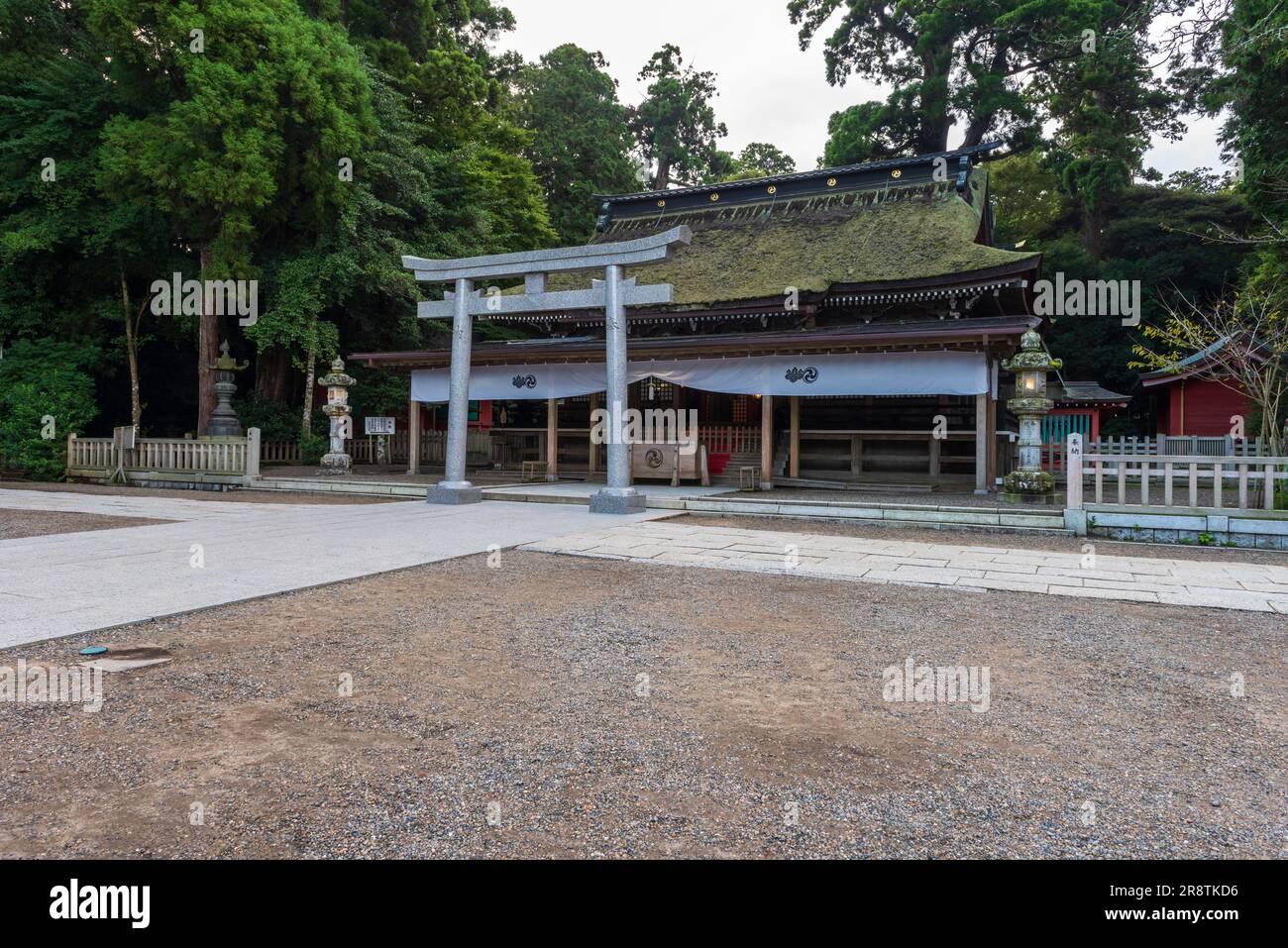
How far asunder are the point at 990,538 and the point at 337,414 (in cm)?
1357

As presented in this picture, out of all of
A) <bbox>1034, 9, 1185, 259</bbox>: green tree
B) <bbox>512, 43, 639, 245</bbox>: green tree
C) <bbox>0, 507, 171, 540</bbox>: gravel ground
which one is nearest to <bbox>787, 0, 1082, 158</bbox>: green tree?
<bbox>1034, 9, 1185, 259</bbox>: green tree

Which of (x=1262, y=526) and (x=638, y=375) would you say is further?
(x=638, y=375)

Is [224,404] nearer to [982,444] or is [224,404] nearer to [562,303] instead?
[562,303]

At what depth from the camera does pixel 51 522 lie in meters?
9.48

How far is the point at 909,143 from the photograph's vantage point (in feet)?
104

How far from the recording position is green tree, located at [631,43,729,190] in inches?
1662

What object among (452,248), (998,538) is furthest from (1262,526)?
(452,248)

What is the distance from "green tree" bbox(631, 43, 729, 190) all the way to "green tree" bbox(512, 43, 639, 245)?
7.86 m

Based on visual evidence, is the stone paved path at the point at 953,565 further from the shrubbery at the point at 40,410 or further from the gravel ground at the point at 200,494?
the shrubbery at the point at 40,410

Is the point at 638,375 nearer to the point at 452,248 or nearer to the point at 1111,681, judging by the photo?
the point at 452,248

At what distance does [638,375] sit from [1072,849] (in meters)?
13.2

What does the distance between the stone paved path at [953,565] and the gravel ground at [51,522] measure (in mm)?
5614

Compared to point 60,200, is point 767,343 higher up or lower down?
lower down

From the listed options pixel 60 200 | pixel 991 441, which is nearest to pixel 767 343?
pixel 991 441
